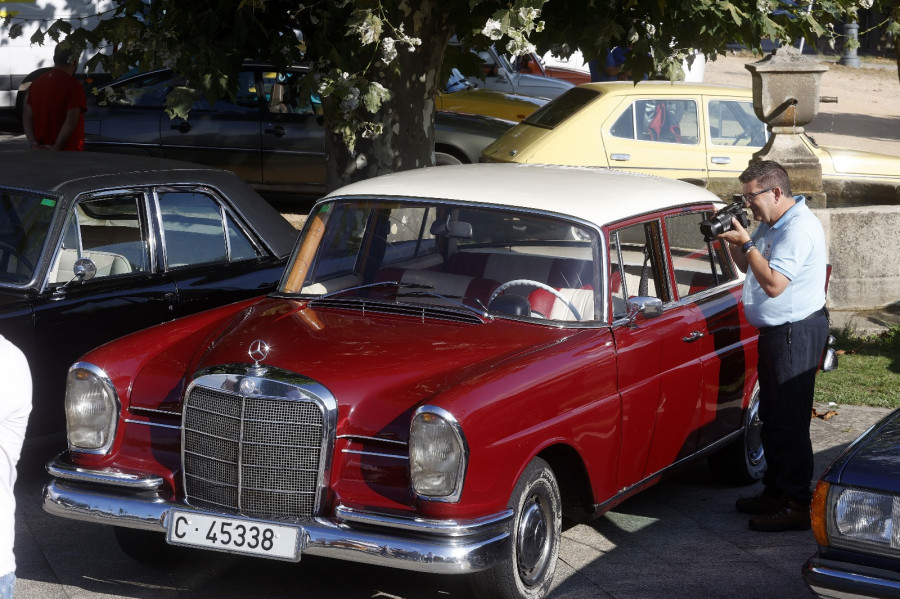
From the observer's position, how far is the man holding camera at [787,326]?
6156 mm

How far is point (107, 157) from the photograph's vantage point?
7.78m

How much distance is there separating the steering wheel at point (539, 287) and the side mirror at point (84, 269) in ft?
7.21

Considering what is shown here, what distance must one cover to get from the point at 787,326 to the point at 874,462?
65.2 inches

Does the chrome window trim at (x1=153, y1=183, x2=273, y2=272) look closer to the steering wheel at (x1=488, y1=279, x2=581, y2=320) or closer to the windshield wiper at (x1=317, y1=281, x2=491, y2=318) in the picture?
the windshield wiper at (x1=317, y1=281, x2=491, y2=318)

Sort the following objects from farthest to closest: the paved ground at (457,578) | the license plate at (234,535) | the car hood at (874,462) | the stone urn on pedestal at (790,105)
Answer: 1. the stone urn on pedestal at (790,105)
2. the paved ground at (457,578)
3. the license plate at (234,535)
4. the car hood at (874,462)

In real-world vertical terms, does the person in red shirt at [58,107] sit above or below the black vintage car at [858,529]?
above

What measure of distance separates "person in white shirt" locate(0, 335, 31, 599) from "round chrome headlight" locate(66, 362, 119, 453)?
1.46 metres

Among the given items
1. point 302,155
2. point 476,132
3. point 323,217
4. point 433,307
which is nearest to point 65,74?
point 302,155

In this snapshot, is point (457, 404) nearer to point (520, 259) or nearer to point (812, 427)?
point (520, 259)

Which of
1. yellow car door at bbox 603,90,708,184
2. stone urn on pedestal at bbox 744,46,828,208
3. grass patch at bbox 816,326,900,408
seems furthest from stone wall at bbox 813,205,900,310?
yellow car door at bbox 603,90,708,184

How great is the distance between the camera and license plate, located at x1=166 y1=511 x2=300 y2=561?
4746 millimetres

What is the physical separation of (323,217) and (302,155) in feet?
25.4

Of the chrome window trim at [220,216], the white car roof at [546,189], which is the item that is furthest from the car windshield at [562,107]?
the white car roof at [546,189]

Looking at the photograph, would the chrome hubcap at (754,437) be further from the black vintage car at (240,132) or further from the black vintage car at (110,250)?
the black vintage car at (240,132)
